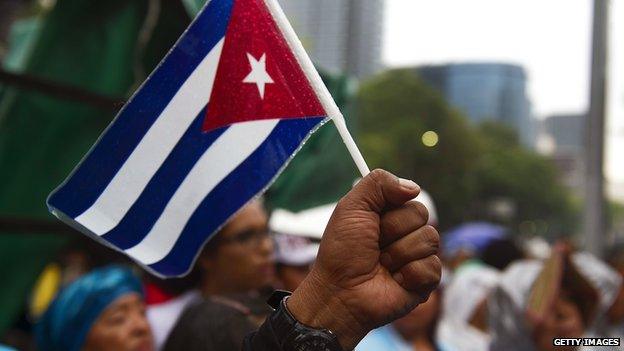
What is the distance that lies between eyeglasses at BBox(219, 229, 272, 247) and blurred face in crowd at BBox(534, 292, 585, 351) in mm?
1133

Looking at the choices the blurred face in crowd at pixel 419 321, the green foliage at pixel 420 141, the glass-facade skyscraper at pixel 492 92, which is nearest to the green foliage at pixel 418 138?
the green foliage at pixel 420 141

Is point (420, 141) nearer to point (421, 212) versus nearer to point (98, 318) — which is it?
point (98, 318)

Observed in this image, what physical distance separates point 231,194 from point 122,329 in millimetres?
967

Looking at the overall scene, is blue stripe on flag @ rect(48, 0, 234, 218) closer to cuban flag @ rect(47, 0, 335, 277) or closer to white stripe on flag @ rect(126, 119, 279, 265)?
cuban flag @ rect(47, 0, 335, 277)

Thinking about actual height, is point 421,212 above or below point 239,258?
above

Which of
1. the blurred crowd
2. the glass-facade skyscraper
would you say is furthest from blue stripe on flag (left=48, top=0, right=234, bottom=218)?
the glass-facade skyscraper

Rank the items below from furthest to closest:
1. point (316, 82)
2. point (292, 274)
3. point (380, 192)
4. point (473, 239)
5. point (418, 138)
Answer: point (418, 138), point (473, 239), point (292, 274), point (316, 82), point (380, 192)

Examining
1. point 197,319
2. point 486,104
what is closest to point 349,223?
point 197,319

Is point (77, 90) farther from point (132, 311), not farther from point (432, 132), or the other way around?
point (432, 132)

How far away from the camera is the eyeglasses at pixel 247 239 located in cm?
271

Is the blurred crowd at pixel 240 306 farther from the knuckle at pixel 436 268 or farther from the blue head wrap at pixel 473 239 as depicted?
the blue head wrap at pixel 473 239

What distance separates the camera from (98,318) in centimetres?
239

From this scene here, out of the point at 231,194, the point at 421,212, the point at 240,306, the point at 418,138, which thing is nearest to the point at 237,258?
the point at 240,306

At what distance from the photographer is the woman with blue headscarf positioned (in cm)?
236
